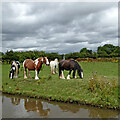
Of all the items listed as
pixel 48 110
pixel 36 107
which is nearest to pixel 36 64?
pixel 36 107

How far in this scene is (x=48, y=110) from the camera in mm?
7145

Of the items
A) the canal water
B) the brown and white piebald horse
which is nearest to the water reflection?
the canal water

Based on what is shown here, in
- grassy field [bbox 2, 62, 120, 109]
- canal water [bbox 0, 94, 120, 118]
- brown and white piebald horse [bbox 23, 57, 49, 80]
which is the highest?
brown and white piebald horse [bbox 23, 57, 49, 80]

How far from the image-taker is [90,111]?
699 centimetres

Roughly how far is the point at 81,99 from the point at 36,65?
5711 mm

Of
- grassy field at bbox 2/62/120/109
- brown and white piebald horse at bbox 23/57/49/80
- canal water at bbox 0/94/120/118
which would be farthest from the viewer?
brown and white piebald horse at bbox 23/57/49/80

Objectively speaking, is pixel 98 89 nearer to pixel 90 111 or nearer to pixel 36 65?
pixel 90 111

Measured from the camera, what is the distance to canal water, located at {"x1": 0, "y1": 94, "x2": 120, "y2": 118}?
6.50m

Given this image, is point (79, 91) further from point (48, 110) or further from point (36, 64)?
point (36, 64)

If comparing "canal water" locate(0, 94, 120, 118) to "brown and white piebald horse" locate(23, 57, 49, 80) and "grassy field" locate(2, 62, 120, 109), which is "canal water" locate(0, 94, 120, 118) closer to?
"grassy field" locate(2, 62, 120, 109)

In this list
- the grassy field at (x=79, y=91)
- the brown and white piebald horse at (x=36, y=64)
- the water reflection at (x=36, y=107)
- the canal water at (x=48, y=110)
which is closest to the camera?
the canal water at (x=48, y=110)

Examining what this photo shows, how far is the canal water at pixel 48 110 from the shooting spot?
650cm

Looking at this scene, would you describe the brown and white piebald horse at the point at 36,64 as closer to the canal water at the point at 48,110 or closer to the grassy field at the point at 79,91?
the grassy field at the point at 79,91

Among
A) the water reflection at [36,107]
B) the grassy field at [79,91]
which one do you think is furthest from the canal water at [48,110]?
the grassy field at [79,91]
